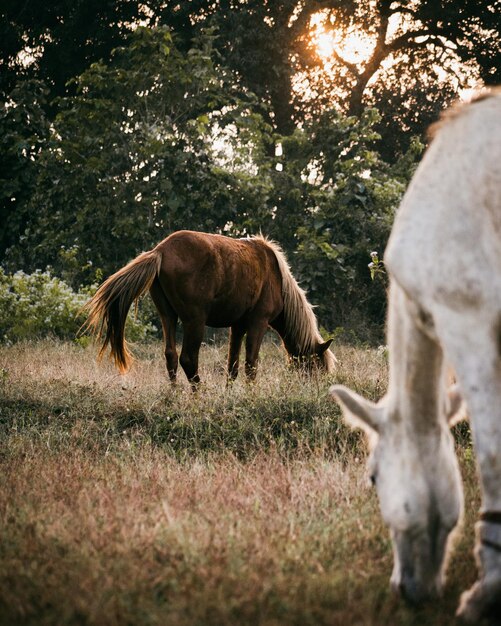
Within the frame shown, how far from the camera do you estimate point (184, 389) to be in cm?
715

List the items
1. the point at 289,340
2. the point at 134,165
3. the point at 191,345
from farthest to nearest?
the point at 134,165 → the point at 289,340 → the point at 191,345

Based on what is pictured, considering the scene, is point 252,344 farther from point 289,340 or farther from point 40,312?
point 40,312

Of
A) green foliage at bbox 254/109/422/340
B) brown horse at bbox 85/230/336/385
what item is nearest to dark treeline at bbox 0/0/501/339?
green foliage at bbox 254/109/422/340

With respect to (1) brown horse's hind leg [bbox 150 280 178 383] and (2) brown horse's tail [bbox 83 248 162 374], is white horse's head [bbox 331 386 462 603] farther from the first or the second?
(1) brown horse's hind leg [bbox 150 280 178 383]

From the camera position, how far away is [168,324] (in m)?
7.66

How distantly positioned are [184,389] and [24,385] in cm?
162

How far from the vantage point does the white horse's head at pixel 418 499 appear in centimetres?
258

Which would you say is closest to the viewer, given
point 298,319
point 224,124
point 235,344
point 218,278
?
point 218,278

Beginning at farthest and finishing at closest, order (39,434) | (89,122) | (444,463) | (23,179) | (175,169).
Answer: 1. (23,179)
2. (89,122)
3. (175,169)
4. (39,434)
5. (444,463)

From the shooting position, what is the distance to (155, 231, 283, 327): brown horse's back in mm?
7309

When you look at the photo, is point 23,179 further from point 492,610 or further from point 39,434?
point 492,610

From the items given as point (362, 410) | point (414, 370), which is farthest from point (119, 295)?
point (414, 370)

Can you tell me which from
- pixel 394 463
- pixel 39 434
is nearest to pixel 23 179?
pixel 39 434

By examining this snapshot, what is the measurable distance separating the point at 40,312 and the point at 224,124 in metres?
6.91
